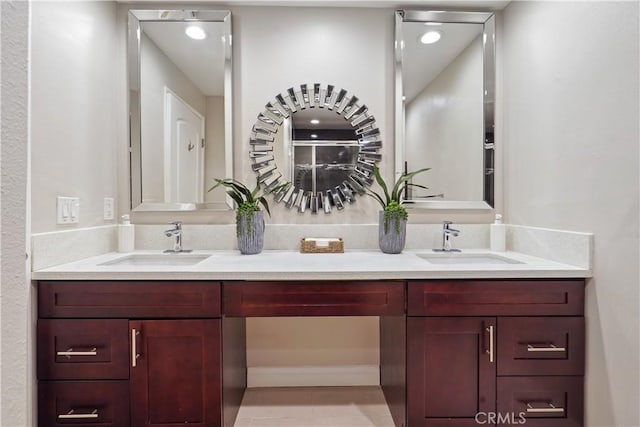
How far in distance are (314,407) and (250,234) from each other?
907mm

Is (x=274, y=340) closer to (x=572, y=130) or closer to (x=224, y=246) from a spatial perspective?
(x=224, y=246)

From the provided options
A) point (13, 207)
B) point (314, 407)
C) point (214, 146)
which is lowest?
point (314, 407)

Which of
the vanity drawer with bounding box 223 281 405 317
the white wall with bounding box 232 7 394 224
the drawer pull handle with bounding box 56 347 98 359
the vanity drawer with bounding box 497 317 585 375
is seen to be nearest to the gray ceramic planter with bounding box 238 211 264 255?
the white wall with bounding box 232 7 394 224

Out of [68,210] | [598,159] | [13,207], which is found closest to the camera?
[13,207]

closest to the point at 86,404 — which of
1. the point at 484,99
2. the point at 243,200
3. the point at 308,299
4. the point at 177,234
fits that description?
the point at 177,234

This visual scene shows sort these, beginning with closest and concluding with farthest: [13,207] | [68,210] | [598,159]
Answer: [13,207] < [598,159] < [68,210]

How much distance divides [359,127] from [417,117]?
311mm

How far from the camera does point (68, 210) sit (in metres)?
1.38

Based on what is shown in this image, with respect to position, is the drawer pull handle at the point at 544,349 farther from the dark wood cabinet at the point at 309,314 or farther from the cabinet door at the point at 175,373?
the cabinet door at the point at 175,373

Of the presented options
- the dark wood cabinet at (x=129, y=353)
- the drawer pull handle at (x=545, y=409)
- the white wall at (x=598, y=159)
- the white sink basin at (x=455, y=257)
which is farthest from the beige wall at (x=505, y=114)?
the dark wood cabinet at (x=129, y=353)

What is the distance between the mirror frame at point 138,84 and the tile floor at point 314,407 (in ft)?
3.46

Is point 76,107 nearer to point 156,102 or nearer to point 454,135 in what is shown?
point 156,102

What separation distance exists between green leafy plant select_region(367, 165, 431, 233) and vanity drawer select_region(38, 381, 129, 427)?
4.21 ft

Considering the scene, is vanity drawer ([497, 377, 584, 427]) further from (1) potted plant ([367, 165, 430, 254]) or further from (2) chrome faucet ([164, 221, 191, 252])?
(2) chrome faucet ([164, 221, 191, 252])
